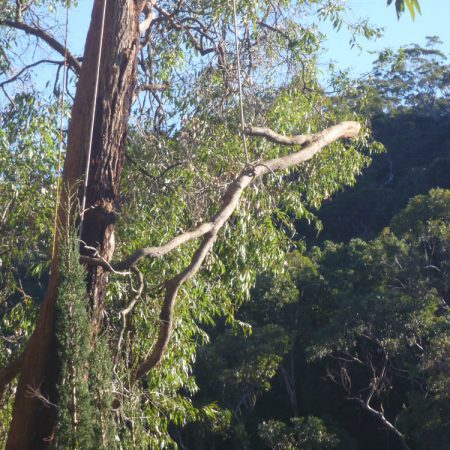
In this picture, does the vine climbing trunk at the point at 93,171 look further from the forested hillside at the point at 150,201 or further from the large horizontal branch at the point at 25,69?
the large horizontal branch at the point at 25,69

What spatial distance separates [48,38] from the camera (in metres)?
6.52

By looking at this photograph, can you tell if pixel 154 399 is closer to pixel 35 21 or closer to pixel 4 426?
pixel 4 426

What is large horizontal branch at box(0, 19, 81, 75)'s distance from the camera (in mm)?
6488

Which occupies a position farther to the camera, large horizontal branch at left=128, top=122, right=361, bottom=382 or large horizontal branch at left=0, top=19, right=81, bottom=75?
large horizontal branch at left=0, top=19, right=81, bottom=75

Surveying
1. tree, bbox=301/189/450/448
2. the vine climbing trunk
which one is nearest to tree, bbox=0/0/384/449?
the vine climbing trunk

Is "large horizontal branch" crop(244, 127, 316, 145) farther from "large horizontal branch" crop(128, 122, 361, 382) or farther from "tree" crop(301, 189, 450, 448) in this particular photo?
"tree" crop(301, 189, 450, 448)

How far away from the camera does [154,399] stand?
18.6ft

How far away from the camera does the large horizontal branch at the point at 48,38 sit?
649cm

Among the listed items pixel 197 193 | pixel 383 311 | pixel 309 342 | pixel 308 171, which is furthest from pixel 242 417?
pixel 197 193

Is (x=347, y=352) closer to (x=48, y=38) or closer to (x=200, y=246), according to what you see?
(x=48, y=38)

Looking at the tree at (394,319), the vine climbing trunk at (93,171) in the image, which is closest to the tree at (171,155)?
the vine climbing trunk at (93,171)

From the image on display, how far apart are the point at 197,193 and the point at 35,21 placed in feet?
7.30

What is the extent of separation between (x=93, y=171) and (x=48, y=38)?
6.79 feet

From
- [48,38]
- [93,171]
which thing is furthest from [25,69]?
[93,171]
